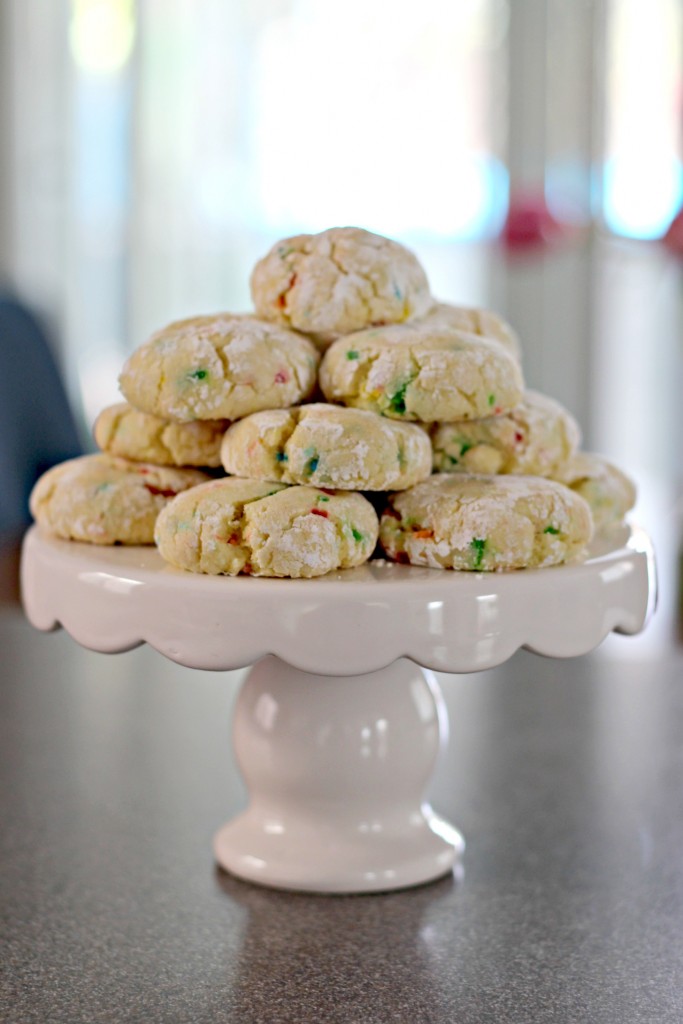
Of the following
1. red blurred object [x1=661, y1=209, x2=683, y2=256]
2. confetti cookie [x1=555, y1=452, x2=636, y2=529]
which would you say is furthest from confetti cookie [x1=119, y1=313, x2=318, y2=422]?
A: red blurred object [x1=661, y1=209, x2=683, y2=256]

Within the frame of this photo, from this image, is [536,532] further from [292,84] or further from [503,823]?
[292,84]

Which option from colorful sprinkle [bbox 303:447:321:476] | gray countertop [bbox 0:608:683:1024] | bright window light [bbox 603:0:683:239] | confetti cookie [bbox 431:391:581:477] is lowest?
gray countertop [bbox 0:608:683:1024]

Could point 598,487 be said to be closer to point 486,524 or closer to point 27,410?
point 486,524

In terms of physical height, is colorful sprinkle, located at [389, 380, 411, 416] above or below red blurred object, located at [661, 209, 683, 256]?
below

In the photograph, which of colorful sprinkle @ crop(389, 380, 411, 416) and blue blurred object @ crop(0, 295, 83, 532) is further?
blue blurred object @ crop(0, 295, 83, 532)

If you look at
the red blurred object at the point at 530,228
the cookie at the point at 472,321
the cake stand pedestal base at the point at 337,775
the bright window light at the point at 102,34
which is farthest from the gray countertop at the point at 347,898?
the bright window light at the point at 102,34

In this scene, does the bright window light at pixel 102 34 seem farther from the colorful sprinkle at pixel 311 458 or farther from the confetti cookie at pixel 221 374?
the colorful sprinkle at pixel 311 458

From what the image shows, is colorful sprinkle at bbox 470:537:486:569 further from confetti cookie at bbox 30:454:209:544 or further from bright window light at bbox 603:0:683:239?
bright window light at bbox 603:0:683:239

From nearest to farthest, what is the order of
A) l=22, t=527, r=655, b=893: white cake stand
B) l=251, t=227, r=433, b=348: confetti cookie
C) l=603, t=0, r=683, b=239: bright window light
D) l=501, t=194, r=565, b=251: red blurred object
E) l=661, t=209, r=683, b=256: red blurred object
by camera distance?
l=22, t=527, r=655, b=893: white cake stand, l=251, t=227, r=433, b=348: confetti cookie, l=661, t=209, r=683, b=256: red blurred object, l=501, t=194, r=565, b=251: red blurred object, l=603, t=0, r=683, b=239: bright window light

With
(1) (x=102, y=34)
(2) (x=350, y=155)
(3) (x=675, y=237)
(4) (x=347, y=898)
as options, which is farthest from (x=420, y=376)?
(1) (x=102, y=34)
